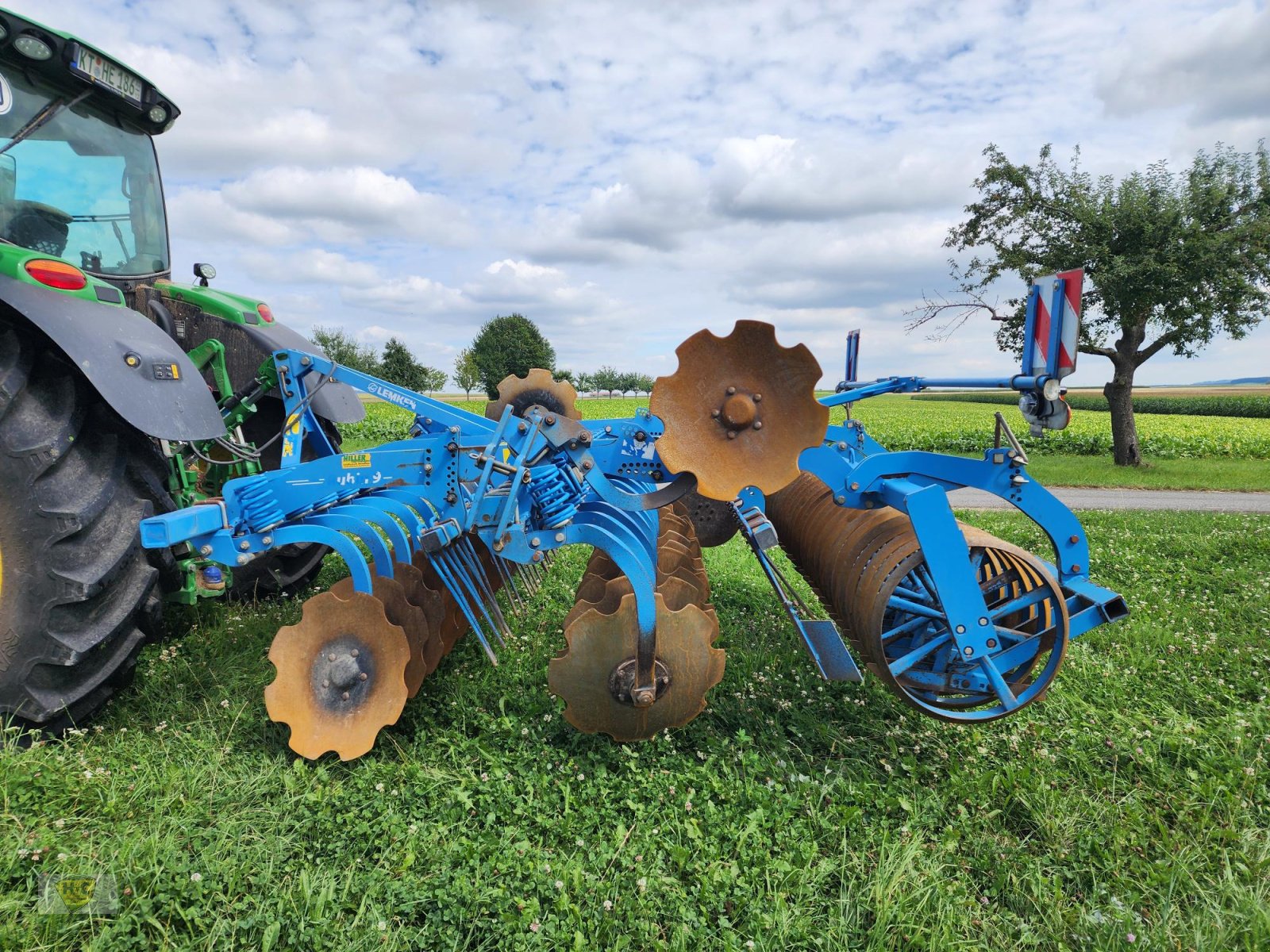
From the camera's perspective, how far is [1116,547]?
258 inches

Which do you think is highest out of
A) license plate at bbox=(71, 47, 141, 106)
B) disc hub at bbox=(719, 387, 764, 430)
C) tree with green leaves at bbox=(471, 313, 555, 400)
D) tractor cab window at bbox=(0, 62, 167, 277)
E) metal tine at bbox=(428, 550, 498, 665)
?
tree with green leaves at bbox=(471, 313, 555, 400)

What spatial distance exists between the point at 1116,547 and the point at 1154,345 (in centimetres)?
979

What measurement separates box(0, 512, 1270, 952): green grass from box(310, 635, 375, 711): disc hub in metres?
0.25

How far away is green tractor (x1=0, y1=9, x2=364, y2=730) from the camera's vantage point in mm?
2605

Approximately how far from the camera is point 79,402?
2.77 metres

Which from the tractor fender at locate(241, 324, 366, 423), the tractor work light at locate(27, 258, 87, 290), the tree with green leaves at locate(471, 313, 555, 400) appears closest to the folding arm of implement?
the tractor fender at locate(241, 324, 366, 423)

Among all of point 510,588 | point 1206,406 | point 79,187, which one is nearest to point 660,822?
point 510,588

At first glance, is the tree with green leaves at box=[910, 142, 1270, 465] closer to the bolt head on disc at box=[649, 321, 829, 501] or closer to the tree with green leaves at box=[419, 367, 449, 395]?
the bolt head on disc at box=[649, 321, 829, 501]

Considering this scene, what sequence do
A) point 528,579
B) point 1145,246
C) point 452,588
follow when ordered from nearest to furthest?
point 452,588 < point 528,579 < point 1145,246

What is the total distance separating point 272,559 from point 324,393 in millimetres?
1289

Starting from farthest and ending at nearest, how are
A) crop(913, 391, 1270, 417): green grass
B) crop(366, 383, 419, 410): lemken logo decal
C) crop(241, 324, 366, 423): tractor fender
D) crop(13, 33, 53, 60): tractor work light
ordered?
crop(913, 391, 1270, 417): green grass, crop(241, 324, 366, 423): tractor fender, crop(366, 383, 419, 410): lemken logo decal, crop(13, 33, 53, 60): tractor work light

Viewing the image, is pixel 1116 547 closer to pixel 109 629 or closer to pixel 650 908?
pixel 650 908

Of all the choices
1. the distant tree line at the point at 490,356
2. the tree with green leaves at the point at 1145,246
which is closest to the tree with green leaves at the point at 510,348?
the distant tree line at the point at 490,356

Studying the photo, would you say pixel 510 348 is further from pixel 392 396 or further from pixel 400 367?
pixel 392 396
